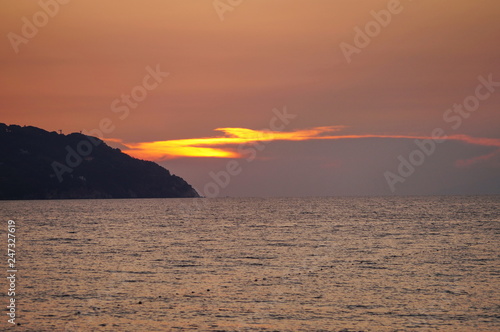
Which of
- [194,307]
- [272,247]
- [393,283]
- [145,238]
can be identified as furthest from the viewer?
[145,238]

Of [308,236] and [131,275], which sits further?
[308,236]

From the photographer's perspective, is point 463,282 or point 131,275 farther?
point 131,275

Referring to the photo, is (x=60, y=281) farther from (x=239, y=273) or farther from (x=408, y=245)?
(x=408, y=245)

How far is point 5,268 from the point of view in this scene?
54125mm

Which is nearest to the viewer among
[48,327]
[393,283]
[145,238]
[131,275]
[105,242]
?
[48,327]

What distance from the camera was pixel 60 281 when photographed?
47.5 meters

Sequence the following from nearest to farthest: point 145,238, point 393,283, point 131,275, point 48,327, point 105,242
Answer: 1. point 48,327
2. point 393,283
3. point 131,275
4. point 105,242
5. point 145,238

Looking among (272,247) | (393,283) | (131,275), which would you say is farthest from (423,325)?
(272,247)

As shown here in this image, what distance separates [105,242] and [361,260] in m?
41.2


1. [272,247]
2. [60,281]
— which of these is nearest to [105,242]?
[272,247]

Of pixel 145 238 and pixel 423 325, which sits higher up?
pixel 145 238

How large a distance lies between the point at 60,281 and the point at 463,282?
32.7 m

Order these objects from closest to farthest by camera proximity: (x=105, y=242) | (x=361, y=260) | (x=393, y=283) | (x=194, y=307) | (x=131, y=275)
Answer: (x=194, y=307) → (x=393, y=283) → (x=131, y=275) → (x=361, y=260) → (x=105, y=242)

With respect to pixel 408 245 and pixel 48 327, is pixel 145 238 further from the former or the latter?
pixel 48 327
